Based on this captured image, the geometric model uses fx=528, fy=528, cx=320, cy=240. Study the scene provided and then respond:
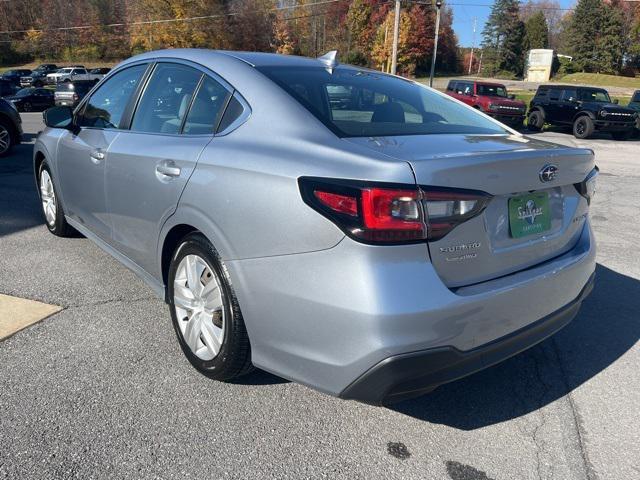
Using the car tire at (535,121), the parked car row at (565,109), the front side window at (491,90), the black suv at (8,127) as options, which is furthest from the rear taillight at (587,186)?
the front side window at (491,90)

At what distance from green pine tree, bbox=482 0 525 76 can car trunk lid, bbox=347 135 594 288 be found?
82.8m

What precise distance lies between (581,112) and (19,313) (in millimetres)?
20353

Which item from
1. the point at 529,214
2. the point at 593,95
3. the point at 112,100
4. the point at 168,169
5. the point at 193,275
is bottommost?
the point at 593,95

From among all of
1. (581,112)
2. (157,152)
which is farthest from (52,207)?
(581,112)

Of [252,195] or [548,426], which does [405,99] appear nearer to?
[252,195]

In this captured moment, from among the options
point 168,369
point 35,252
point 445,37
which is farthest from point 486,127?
point 445,37

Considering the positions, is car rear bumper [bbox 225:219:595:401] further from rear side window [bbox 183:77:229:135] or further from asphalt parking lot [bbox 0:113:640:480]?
rear side window [bbox 183:77:229:135]

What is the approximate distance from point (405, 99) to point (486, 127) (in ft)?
1.62

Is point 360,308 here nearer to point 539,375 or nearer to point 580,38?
point 539,375

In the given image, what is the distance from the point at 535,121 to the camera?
69.3 ft

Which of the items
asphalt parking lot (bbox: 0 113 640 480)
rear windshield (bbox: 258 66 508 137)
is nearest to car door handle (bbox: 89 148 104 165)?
asphalt parking lot (bbox: 0 113 640 480)

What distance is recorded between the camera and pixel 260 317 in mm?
2256

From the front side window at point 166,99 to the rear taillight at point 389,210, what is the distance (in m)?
1.34

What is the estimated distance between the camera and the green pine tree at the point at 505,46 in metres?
78.0
